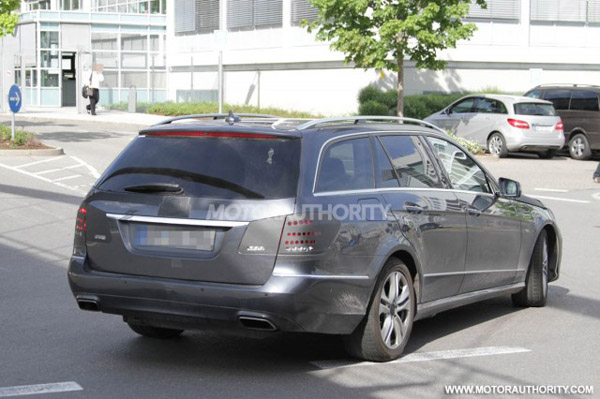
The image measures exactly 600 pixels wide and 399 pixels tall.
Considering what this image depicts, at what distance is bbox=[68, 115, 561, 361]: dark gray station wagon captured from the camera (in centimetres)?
623

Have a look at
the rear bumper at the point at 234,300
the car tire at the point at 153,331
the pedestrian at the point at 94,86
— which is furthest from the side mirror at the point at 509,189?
the pedestrian at the point at 94,86

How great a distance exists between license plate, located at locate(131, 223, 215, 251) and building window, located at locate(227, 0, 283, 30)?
37.4 meters

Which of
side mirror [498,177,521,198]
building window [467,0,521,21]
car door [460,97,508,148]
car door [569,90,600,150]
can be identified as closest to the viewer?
side mirror [498,177,521,198]

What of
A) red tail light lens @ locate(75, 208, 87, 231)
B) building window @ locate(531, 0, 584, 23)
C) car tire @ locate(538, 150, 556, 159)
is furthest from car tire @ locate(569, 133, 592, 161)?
red tail light lens @ locate(75, 208, 87, 231)

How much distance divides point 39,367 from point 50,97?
5144 cm

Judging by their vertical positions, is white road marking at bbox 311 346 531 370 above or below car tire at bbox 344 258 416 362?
below

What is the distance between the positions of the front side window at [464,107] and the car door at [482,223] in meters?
21.5

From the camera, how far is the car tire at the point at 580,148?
29.3 m

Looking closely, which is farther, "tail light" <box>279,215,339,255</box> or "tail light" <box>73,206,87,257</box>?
"tail light" <box>73,206,87,257</box>

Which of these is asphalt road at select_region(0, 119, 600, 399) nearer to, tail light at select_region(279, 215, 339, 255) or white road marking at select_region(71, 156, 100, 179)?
tail light at select_region(279, 215, 339, 255)

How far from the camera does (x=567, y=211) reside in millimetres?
17875

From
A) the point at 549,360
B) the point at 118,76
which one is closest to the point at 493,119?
the point at 549,360

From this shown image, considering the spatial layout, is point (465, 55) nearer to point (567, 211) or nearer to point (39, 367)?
point (567, 211)

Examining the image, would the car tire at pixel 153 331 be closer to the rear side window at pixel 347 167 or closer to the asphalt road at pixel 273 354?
the asphalt road at pixel 273 354
